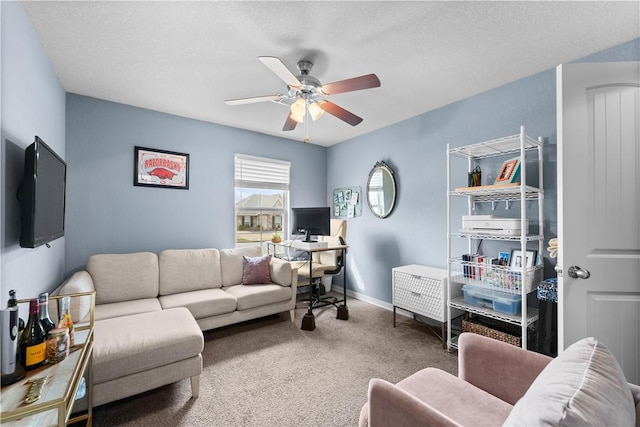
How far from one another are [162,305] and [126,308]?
A: 0.28m

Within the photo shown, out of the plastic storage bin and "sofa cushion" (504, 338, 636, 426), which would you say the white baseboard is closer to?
the plastic storage bin

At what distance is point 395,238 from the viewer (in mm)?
3664

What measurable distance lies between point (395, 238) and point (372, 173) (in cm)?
99

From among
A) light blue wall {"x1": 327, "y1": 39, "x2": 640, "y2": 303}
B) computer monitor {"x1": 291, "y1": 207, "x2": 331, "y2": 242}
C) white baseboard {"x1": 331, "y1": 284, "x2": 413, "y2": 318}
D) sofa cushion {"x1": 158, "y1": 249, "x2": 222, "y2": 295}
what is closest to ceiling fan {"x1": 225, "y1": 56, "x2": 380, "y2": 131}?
light blue wall {"x1": 327, "y1": 39, "x2": 640, "y2": 303}

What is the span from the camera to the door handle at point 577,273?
146cm

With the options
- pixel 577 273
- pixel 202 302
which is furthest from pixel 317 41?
pixel 202 302

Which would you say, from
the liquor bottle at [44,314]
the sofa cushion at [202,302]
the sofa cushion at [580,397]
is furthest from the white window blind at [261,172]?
the sofa cushion at [580,397]

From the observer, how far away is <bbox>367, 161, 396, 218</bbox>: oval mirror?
12.1ft

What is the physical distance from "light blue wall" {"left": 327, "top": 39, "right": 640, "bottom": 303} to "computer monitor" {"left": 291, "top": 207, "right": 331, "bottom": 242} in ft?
2.67

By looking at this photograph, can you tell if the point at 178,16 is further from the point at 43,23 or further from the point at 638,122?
the point at 638,122

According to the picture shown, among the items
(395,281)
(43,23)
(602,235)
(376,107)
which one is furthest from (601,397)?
(43,23)

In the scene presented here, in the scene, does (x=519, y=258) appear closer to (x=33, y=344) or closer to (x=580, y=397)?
(x=580, y=397)

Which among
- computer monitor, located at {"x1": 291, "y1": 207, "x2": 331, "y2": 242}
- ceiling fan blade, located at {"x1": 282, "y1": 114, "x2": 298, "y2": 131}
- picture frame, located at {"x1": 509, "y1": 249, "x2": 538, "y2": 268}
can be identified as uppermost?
ceiling fan blade, located at {"x1": 282, "y1": 114, "x2": 298, "y2": 131}

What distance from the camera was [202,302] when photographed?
8.69 ft
